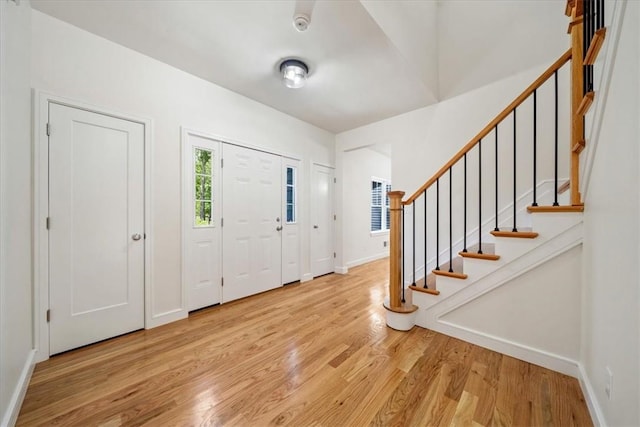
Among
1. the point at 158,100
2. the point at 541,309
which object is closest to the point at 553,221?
the point at 541,309

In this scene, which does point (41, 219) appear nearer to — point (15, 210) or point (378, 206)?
point (15, 210)

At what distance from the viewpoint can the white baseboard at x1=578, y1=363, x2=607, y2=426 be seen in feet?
3.78

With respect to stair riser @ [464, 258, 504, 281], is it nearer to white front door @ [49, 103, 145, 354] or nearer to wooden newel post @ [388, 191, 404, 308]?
wooden newel post @ [388, 191, 404, 308]

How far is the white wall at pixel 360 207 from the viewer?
4727 millimetres

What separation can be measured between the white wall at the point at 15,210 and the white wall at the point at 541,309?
3.02 metres

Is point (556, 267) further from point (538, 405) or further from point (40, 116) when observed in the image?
point (40, 116)

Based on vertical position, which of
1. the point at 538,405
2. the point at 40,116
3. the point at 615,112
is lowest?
the point at 538,405

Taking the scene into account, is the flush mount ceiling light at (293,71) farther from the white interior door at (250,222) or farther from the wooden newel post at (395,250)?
the wooden newel post at (395,250)

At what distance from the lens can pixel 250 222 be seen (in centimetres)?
320

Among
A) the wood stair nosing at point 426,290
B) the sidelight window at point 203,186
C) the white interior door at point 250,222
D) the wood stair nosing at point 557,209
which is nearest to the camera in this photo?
the wood stair nosing at point 557,209

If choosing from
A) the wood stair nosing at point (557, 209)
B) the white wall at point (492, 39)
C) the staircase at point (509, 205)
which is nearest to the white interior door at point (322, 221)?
the staircase at point (509, 205)

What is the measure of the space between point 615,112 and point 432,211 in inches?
89.9

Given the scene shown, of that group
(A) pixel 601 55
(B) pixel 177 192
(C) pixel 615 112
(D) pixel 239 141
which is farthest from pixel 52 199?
(A) pixel 601 55

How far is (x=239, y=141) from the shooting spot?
304cm
